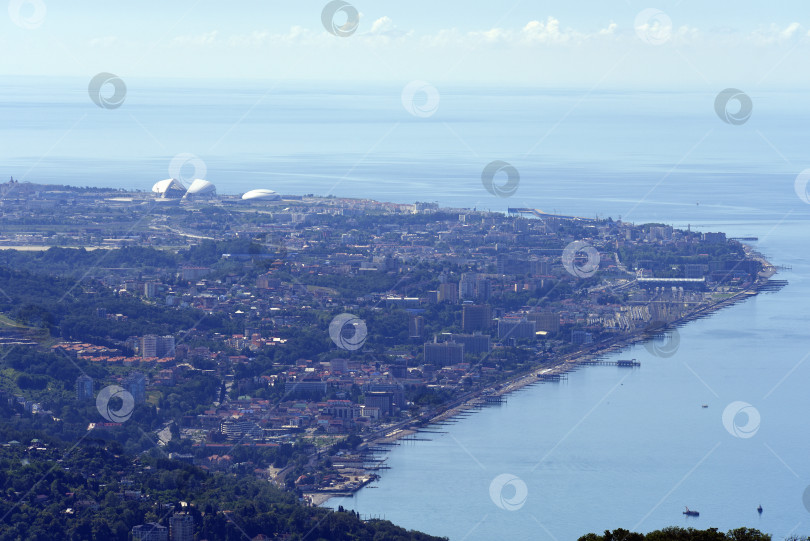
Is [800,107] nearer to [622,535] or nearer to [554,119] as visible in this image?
[554,119]

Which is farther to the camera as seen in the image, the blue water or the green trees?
the blue water

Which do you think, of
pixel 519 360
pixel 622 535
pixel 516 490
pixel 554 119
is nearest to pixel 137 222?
pixel 519 360

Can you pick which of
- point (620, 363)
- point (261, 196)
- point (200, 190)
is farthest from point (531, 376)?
point (200, 190)

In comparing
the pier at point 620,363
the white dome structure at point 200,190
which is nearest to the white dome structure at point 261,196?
the white dome structure at point 200,190

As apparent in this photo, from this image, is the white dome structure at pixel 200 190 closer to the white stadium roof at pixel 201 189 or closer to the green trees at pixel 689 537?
the white stadium roof at pixel 201 189

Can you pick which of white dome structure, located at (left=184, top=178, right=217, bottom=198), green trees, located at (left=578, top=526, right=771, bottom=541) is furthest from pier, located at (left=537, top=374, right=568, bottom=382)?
white dome structure, located at (left=184, top=178, right=217, bottom=198)

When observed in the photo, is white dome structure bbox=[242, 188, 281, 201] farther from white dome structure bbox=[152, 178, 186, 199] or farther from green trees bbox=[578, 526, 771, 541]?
green trees bbox=[578, 526, 771, 541]
